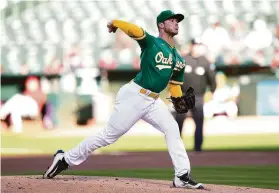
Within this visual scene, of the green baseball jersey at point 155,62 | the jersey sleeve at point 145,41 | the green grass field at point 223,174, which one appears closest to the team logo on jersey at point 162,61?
the green baseball jersey at point 155,62

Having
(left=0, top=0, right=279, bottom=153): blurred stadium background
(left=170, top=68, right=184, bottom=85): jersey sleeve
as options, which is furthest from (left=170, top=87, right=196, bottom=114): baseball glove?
(left=0, top=0, right=279, bottom=153): blurred stadium background

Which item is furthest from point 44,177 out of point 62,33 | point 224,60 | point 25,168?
point 62,33

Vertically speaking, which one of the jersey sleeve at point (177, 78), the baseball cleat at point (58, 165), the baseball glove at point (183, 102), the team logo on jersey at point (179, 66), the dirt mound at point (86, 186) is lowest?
the dirt mound at point (86, 186)

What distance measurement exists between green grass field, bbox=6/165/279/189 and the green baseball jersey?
2054mm

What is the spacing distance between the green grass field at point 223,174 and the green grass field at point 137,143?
3.99m

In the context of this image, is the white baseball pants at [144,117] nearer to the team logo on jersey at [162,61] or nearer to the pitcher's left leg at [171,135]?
the pitcher's left leg at [171,135]

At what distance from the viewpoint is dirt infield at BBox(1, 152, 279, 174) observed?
36.6 feet

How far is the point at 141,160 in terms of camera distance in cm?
1215

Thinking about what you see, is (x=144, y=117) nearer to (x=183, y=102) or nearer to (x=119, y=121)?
(x=119, y=121)

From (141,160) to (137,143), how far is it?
452cm

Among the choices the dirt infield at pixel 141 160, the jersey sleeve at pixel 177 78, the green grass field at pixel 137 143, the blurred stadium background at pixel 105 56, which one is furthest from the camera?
the blurred stadium background at pixel 105 56

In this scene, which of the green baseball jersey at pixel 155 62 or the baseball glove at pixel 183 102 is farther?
the baseball glove at pixel 183 102

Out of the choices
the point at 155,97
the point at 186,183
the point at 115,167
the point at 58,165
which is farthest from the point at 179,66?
the point at 115,167

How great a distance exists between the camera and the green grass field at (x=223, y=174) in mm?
8617
